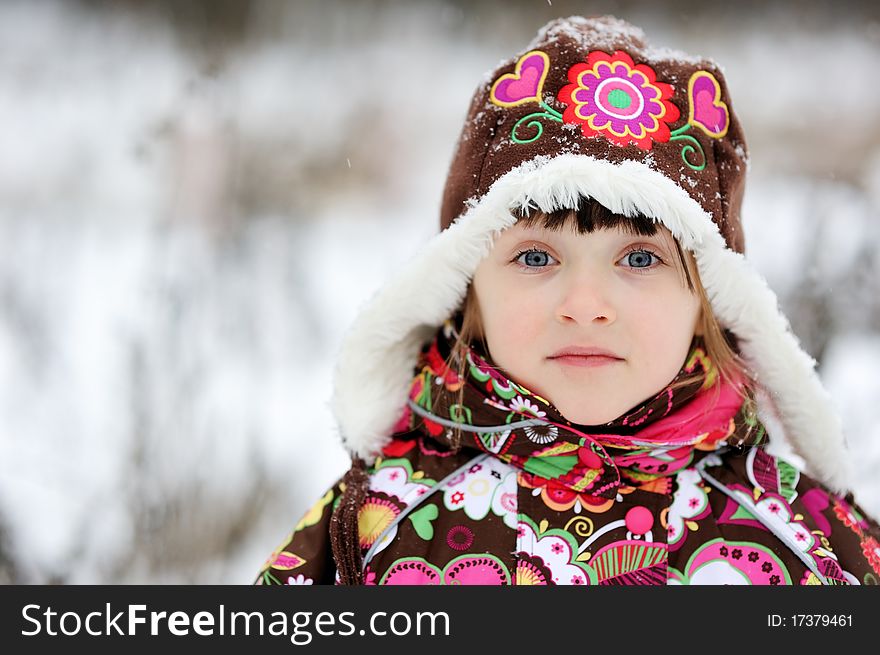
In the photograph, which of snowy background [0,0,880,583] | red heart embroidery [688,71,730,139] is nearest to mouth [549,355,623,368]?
red heart embroidery [688,71,730,139]

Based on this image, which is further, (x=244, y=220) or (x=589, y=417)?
(x=244, y=220)

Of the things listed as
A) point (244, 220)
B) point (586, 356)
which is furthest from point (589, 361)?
point (244, 220)

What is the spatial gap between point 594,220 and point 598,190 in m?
0.04

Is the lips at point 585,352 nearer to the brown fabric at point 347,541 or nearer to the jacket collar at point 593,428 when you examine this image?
the jacket collar at point 593,428

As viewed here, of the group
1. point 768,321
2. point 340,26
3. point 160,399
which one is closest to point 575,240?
point 768,321

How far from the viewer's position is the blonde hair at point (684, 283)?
1093 mm

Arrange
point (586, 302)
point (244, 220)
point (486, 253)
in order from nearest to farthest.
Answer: point (586, 302), point (486, 253), point (244, 220)

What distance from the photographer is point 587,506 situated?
3.76 ft

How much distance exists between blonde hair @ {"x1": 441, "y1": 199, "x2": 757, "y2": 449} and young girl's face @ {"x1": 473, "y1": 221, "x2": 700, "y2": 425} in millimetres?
11

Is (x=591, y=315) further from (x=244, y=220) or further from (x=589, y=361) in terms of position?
(x=244, y=220)

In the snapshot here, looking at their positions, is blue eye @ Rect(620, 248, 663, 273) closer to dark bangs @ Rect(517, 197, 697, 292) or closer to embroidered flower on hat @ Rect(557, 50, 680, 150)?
dark bangs @ Rect(517, 197, 697, 292)

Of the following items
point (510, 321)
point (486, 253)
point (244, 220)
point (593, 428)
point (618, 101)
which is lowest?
point (593, 428)

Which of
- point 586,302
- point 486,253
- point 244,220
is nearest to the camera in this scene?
point 586,302

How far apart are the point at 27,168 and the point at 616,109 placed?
5.75 ft
